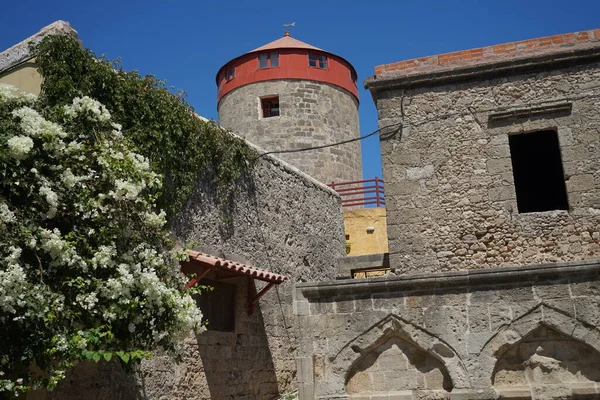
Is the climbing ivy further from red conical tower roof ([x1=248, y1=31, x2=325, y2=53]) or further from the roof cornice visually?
red conical tower roof ([x1=248, y1=31, x2=325, y2=53])

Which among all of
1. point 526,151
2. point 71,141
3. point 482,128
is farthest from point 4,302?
point 526,151

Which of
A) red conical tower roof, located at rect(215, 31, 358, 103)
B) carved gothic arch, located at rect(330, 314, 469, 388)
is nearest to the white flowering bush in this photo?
carved gothic arch, located at rect(330, 314, 469, 388)

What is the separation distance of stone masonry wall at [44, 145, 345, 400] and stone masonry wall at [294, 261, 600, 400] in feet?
5.68

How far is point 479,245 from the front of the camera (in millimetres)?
8383

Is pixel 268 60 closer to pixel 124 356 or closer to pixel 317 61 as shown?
pixel 317 61

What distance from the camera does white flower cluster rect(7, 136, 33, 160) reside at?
5.91 m

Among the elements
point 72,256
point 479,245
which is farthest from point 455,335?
point 72,256

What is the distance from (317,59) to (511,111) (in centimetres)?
1323

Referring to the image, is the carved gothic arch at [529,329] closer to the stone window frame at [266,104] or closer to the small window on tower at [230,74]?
the stone window frame at [266,104]

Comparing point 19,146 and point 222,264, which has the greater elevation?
point 19,146

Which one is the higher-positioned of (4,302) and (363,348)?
(4,302)

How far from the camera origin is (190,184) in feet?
31.4

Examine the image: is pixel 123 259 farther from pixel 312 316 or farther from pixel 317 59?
pixel 317 59

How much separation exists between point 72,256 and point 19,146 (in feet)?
3.57
